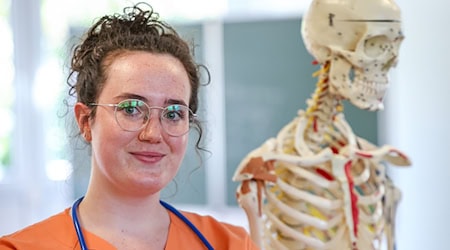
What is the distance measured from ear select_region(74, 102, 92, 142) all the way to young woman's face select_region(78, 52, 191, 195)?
1.0 inches

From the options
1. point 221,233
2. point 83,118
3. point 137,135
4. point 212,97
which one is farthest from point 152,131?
point 212,97

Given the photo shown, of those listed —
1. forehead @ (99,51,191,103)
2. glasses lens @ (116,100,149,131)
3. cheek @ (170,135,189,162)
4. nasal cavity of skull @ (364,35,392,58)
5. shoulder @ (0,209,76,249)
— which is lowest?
shoulder @ (0,209,76,249)

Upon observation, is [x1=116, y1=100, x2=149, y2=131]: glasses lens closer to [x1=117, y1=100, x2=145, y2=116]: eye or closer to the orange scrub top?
[x1=117, y1=100, x2=145, y2=116]: eye

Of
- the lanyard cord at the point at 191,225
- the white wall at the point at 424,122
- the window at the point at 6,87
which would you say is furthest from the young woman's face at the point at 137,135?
the window at the point at 6,87

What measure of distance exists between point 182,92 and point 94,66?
0.15m

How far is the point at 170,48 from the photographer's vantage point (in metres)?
0.96

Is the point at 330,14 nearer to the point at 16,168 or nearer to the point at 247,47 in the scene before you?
the point at 247,47

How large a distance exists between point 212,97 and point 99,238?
1989 millimetres

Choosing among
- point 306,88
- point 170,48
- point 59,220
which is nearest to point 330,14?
point 170,48

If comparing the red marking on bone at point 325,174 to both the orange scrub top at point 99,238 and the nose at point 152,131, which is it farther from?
the nose at point 152,131

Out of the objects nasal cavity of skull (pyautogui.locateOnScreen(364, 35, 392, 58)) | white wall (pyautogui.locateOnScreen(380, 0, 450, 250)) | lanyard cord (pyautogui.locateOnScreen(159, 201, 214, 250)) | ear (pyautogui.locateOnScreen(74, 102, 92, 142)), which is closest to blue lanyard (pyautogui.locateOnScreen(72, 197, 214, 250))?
lanyard cord (pyautogui.locateOnScreen(159, 201, 214, 250))

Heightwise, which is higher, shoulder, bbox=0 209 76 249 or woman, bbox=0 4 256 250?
woman, bbox=0 4 256 250

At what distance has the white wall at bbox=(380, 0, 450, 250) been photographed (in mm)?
2072

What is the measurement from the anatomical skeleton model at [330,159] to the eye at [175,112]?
487mm
